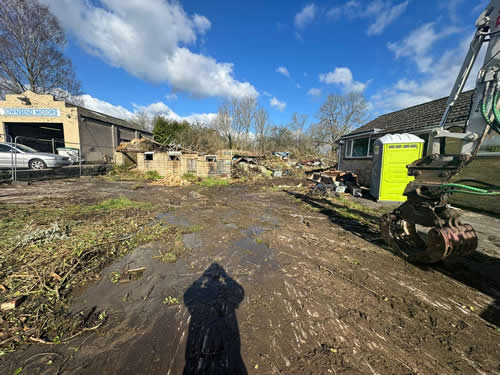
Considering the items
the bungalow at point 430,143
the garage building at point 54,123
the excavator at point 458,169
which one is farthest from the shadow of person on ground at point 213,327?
the garage building at point 54,123

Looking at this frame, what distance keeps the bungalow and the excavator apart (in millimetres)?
A: 346

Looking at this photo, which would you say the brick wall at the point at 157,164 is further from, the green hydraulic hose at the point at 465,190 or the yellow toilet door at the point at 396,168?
the green hydraulic hose at the point at 465,190

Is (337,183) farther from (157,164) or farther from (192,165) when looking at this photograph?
(157,164)

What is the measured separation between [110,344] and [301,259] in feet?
8.74

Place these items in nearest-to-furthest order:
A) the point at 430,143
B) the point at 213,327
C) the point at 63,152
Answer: the point at 213,327 < the point at 430,143 < the point at 63,152

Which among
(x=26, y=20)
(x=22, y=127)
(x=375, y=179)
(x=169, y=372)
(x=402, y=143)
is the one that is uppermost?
(x=26, y=20)

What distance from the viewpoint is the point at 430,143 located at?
8.08 meters

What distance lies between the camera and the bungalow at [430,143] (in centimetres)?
591

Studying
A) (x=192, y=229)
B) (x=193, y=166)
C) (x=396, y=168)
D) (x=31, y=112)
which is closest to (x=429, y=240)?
(x=192, y=229)

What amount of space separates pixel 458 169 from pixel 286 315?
3153mm

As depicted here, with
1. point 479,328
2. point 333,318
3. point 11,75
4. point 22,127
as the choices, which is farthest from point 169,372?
point 11,75

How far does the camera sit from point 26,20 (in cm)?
1855

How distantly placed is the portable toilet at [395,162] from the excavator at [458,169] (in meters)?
4.33

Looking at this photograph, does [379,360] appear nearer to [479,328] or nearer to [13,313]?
[479,328]
